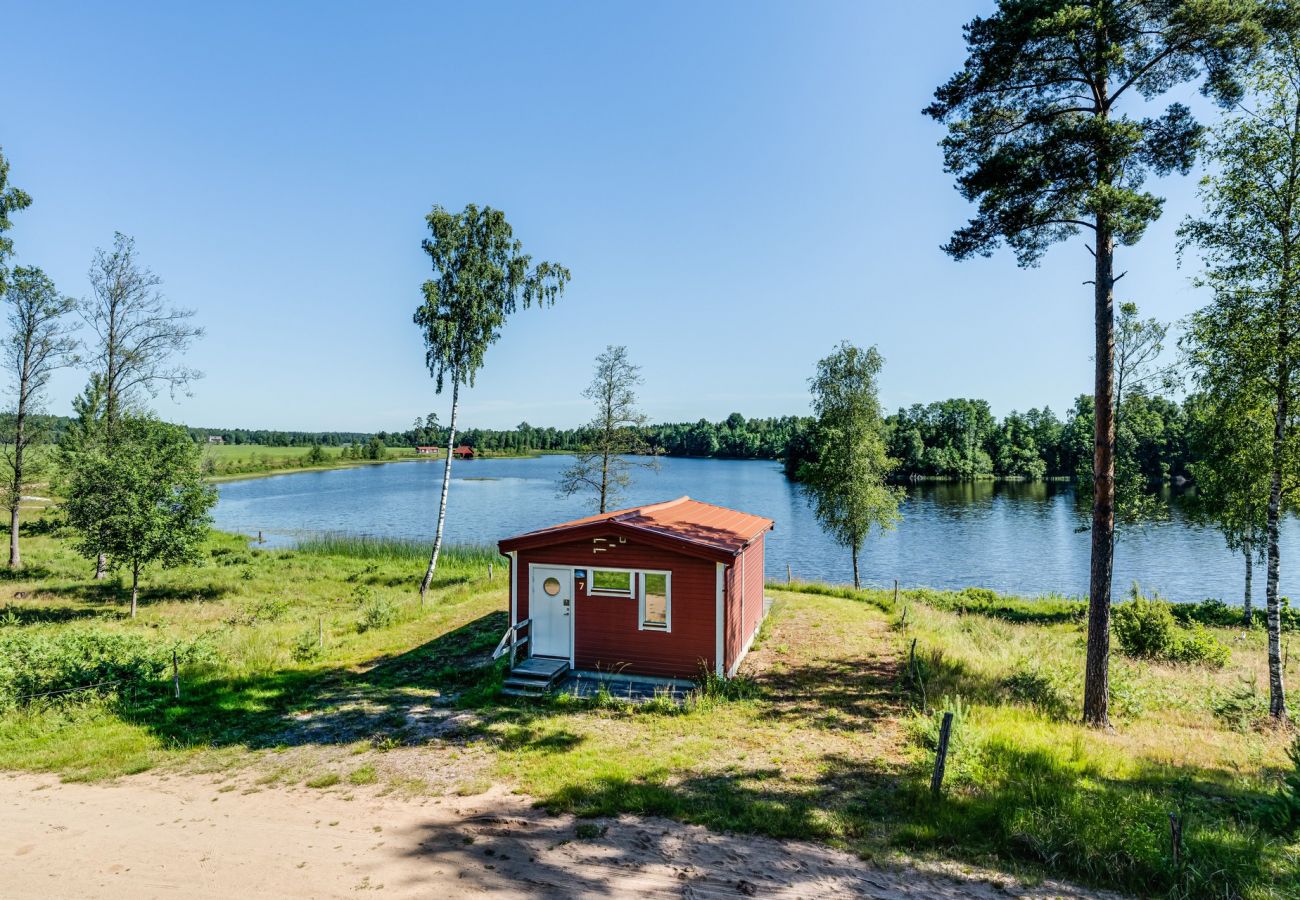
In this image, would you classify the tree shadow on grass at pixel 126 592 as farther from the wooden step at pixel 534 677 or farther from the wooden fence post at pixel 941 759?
the wooden fence post at pixel 941 759

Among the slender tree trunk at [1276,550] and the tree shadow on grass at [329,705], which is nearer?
the tree shadow on grass at [329,705]

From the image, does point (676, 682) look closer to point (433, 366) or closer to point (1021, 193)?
point (1021, 193)

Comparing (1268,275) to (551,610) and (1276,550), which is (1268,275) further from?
(551,610)

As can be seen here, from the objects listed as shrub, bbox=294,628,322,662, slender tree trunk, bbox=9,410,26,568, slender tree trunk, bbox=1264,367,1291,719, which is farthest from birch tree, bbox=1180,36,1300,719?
slender tree trunk, bbox=9,410,26,568

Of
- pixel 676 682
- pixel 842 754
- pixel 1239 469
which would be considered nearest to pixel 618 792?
pixel 842 754

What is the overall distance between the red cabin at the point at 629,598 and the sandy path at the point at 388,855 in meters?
5.11

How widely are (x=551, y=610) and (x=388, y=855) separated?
6905 mm

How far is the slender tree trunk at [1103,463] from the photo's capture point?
9.83 metres

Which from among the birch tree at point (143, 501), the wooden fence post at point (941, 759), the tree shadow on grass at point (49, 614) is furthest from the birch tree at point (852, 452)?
the tree shadow on grass at point (49, 614)

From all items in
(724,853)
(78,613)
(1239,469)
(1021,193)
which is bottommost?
(78,613)

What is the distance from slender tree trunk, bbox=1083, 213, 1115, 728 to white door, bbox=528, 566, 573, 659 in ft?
31.4

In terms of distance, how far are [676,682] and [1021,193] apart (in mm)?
10914

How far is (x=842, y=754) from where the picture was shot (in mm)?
8961

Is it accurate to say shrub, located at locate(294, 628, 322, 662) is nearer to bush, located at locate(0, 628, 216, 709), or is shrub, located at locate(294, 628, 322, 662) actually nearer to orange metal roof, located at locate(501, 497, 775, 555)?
bush, located at locate(0, 628, 216, 709)
